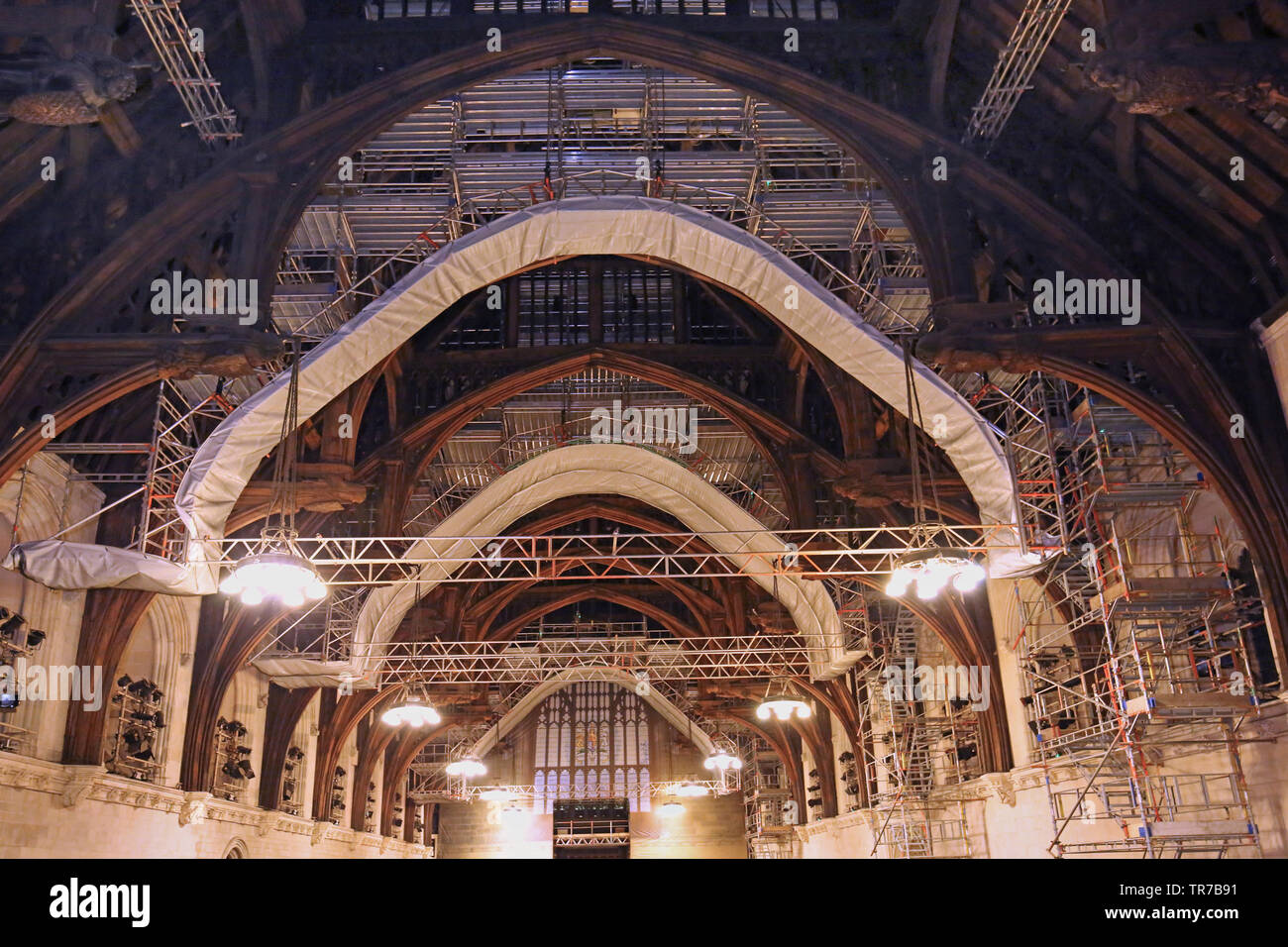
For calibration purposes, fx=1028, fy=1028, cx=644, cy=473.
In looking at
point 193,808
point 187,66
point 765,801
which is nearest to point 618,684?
point 765,801

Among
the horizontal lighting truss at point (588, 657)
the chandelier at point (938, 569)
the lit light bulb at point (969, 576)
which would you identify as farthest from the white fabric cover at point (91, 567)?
the lit light bulb at point (969, 576)

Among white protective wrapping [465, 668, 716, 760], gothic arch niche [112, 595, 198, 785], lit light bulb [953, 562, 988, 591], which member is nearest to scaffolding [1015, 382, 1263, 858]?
lit light bulb [953, 562, 988, 591]

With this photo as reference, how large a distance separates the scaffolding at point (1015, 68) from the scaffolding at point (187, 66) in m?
9.14

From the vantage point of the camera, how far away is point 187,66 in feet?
43.9

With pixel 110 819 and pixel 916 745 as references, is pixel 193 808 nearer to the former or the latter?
pixel 110 819

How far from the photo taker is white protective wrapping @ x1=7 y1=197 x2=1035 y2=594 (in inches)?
558

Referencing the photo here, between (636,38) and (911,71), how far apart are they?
3741 mm

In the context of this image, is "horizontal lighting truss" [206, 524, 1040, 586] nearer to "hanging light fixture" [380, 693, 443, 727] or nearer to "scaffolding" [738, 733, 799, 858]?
"hanging light fixture" [380, 693, 443, 727]

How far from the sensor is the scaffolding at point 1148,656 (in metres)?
13.2

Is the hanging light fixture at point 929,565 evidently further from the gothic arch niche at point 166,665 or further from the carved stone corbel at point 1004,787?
the gothic arch niche at point 166,665

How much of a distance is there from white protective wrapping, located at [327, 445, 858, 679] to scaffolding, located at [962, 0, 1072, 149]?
432 inches

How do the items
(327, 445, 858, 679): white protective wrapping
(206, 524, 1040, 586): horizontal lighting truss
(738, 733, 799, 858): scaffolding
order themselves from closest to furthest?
(206, 524, 1040, 586): horizontal lighting truss < (327, 445, 858, 679): white protective wrapping < (738, 733, 799, 858): scaffolding

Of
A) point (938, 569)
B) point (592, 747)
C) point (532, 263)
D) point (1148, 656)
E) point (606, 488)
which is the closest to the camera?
point (938, 569)

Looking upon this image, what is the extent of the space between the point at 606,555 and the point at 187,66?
47.9 ft
